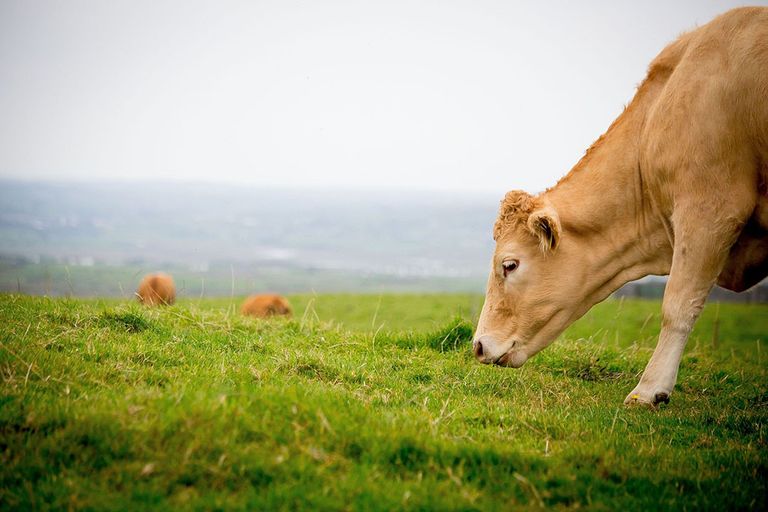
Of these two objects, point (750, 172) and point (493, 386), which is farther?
point (493, 386)

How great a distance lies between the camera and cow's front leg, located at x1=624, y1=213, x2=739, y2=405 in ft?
20.2

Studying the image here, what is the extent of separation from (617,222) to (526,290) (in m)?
1.34

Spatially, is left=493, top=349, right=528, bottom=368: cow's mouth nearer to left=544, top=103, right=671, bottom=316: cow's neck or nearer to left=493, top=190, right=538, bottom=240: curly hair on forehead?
left=544, top=103, right=671, bottom=316: cow's neck

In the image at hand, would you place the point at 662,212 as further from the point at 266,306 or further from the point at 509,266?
the point at 266,306

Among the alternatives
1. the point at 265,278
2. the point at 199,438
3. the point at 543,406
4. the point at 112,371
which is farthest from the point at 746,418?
the point at 265,278

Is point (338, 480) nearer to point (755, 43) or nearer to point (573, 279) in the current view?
point (573, 279)

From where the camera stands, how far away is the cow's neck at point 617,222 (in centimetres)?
719

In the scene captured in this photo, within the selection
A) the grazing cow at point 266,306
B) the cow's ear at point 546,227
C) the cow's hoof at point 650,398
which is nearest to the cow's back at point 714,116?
the cow's ear at point 546,227

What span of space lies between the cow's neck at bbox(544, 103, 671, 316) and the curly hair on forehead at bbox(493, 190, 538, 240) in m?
0.34

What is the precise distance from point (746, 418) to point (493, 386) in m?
2.54

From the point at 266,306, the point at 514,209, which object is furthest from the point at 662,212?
the point at 266,306

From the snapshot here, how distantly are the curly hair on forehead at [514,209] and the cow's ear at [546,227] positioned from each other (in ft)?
0.56

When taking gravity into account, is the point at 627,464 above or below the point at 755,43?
below

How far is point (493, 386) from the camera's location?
685cm
